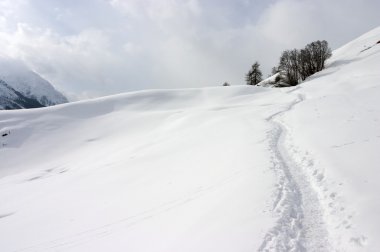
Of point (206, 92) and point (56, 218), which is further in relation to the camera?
point (206, 92)

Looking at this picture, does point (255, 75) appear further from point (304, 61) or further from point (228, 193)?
point (228, 193)

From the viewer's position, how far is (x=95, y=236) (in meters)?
11.9

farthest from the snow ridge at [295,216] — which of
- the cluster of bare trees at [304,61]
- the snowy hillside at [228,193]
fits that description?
the cluster of bare trees at [304,61]

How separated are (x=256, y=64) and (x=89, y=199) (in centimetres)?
7765

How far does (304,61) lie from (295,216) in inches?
2923

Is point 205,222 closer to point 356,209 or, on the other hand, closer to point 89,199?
point 356,209

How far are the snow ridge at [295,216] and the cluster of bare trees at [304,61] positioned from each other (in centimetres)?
6850

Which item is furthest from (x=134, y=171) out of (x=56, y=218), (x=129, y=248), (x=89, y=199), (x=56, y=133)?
(x=56, y=133)

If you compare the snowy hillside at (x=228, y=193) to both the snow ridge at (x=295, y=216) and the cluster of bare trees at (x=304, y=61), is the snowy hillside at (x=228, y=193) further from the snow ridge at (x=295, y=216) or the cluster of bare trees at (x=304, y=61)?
Answer: the cluster of bare trees at (x=304, y=61)

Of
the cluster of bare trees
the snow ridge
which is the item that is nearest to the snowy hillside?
the snow ridge

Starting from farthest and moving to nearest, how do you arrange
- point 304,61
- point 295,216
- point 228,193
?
point 304,61 → point 228,193 → point 295,216

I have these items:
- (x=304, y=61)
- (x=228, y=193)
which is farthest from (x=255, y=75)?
(x=228, y=193)

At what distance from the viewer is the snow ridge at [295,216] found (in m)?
7.93

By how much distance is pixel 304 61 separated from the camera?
76.2m
